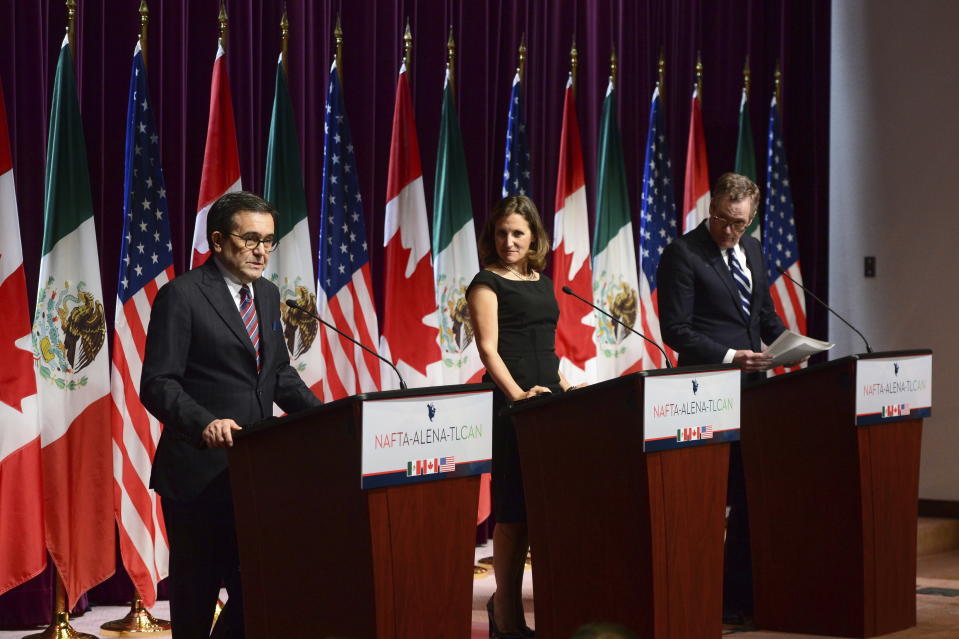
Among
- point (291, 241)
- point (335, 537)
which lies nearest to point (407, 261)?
point (291, 241)

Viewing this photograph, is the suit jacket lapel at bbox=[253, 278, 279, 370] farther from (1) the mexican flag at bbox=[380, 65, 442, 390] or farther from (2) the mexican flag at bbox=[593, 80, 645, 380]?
(2) the mexican flag at bbox=[593, 80, 645, 380]

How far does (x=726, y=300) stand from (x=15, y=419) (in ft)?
7.61

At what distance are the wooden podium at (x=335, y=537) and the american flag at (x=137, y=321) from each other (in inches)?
68.5

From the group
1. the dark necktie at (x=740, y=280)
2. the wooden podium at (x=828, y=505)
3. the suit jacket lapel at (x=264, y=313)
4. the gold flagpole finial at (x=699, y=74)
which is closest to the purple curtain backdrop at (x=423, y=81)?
the gold flagpole finial at (x=699, y=74)

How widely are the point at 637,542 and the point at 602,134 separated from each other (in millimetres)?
3322

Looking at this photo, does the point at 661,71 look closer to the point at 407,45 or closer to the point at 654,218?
the point at 654,218

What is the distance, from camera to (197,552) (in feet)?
9.18

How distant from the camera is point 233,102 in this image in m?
4.84

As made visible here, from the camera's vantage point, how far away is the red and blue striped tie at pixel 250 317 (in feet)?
9.40

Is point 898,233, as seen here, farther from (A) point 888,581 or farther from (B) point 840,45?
(A) point 888,581

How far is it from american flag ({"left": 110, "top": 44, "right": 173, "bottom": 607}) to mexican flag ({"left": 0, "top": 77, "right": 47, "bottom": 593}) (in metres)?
0.31

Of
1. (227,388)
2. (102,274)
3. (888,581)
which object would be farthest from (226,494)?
(888,581)

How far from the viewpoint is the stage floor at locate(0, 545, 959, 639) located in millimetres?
3947

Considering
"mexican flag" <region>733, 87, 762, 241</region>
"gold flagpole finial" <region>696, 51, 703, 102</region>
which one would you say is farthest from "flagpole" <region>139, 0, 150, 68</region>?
"mexican flag" <region>733, 87, 762, 241</region>
